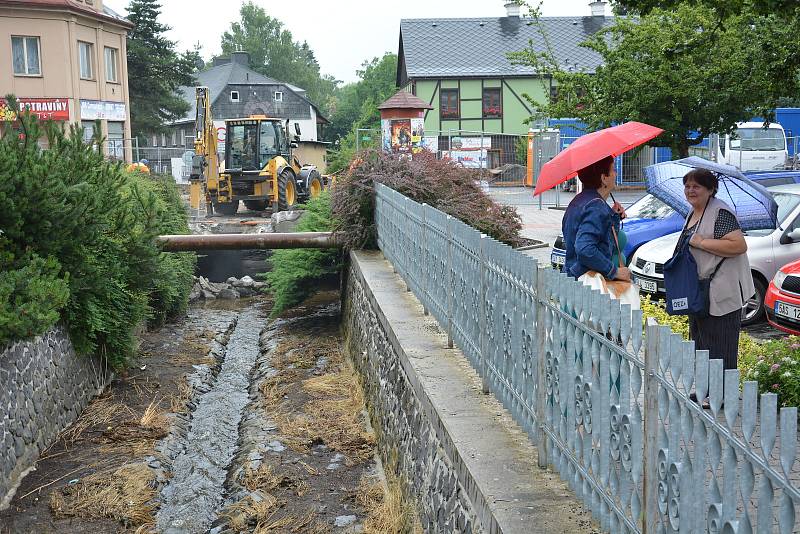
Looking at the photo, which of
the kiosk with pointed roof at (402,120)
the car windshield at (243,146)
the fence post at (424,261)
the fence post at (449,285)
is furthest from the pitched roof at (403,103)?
the fence post at (449,285)

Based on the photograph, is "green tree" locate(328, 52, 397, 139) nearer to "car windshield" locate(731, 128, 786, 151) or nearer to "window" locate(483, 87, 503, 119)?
"window" locate(483, 87, 503, 119)

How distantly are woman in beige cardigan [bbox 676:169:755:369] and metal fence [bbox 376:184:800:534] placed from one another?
1.35m

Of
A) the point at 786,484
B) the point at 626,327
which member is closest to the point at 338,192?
the point at 626,327

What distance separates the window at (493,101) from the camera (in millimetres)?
50125

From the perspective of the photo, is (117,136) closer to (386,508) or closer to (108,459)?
(108,459)

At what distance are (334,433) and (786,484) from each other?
769 cm

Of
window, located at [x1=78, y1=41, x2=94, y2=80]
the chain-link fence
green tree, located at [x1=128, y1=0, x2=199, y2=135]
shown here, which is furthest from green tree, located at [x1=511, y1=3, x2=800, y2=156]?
green tree, located at [x1=128, y1=0, x2=199, y2=135]

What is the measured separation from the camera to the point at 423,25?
52531 millimetres

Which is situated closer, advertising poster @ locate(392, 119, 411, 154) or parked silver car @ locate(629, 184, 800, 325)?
parked silver car @ locate(629, 184, 800, 325)

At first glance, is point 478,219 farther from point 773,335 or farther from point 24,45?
point 24,45

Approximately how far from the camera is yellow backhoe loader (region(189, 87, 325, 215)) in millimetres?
29438

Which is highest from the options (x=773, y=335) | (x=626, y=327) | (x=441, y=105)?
(x=441, y=105)

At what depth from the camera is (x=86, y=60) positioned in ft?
135

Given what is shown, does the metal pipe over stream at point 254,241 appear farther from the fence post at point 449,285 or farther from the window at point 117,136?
the window at point 117,136
